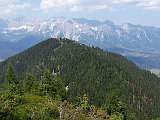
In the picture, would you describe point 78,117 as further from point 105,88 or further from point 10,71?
point 105,88

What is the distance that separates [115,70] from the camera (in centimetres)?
13438

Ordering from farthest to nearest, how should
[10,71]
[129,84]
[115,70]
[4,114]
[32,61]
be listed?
[32,61] → [115,70] → [129,84] → [10,71] → [4,114]

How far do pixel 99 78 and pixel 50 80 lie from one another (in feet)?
283

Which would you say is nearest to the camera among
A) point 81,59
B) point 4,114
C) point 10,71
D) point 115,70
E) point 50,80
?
point 4,114

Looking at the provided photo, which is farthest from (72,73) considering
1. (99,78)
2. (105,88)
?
(105,88)

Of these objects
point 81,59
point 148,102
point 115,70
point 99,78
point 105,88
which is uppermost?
point 81,59

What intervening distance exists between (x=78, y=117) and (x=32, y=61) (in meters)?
202

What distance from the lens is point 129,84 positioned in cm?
12444

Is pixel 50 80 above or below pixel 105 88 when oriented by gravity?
above

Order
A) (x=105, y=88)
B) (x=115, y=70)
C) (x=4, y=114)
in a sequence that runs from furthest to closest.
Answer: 1. (x=115, y=70)
2. (x=105, y=88)
3. (x=4, y=114)

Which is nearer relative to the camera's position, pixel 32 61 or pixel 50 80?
pixel 50 80

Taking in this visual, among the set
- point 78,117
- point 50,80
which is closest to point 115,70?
point 50,80

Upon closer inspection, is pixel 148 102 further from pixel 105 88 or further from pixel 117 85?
pixel 105 88

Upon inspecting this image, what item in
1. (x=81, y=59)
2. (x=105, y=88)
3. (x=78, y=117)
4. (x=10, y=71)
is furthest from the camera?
(x=81, y=59)
